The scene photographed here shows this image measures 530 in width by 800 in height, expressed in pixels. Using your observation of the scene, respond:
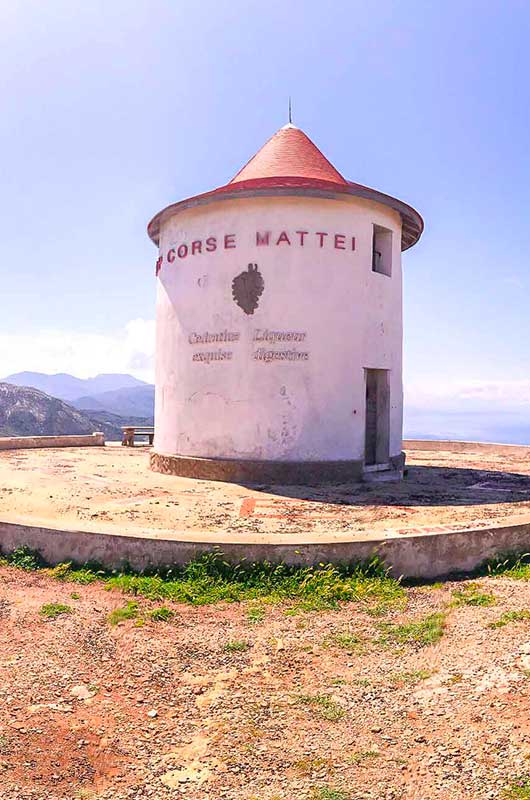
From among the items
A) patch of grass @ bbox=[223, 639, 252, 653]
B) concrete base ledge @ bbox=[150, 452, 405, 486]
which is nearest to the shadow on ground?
concrete base ledge @ bbox=[150, 452, 405, 486]

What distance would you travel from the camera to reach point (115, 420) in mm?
123250

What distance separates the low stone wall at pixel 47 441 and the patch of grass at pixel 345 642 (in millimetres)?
17570

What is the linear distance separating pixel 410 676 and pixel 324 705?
2.68ft

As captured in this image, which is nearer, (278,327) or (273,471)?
(273,471)

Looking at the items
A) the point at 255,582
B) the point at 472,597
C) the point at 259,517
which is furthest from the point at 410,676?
the point at 259,517

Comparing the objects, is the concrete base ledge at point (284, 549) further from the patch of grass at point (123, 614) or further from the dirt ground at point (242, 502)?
the patch of grass at point (123, 614)

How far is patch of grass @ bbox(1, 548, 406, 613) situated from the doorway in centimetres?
811

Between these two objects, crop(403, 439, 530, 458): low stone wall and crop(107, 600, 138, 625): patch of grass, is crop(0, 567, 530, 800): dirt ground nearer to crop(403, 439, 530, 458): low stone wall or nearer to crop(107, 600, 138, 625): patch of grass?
crop(107, 600, 138, 625): patch of grass

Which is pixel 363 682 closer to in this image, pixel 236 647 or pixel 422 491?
pixel 236 647

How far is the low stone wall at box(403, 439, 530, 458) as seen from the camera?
77.6ft

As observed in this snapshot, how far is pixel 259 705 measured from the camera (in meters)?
4.39

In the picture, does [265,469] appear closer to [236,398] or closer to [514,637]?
[236,398]

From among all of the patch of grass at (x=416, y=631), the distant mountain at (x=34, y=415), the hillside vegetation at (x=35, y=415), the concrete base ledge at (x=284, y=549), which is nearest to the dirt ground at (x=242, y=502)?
the concrete base ledge at (x=284, y=549)

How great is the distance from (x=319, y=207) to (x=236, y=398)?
15.4ft
